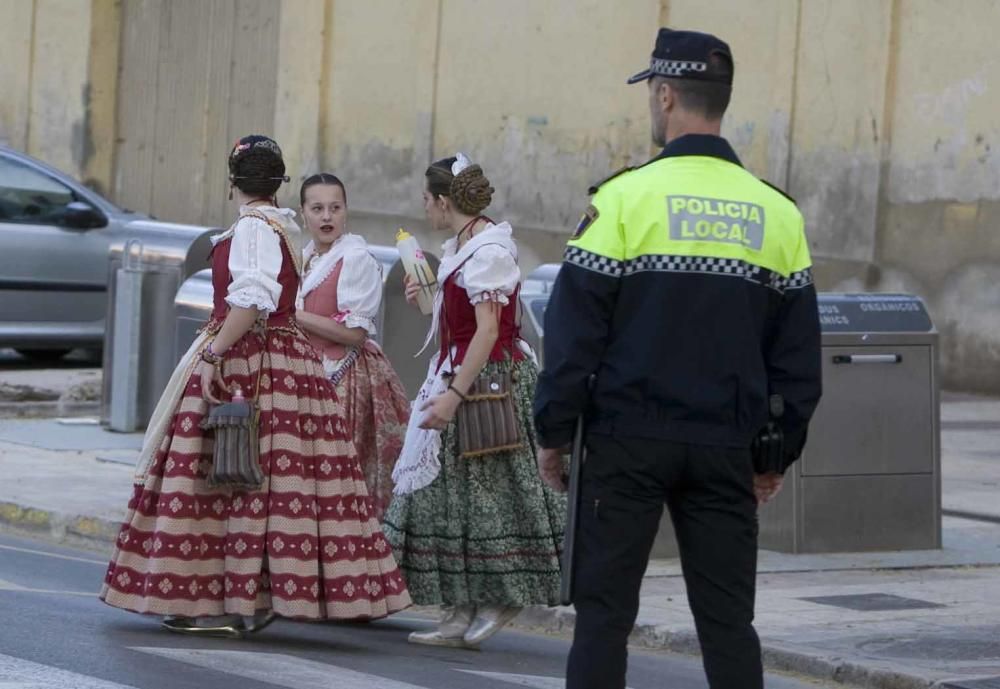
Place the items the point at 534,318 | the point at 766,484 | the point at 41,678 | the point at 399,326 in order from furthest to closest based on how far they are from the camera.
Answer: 1. the point at 399,326
2. the point at 534,318
3. the point at 41,678
4. the point at 766,484

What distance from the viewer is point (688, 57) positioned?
4941 mm

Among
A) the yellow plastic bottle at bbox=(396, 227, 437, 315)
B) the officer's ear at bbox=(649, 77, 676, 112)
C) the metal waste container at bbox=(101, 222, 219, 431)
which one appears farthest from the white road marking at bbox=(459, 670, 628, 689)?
the metal waste container at bbox=(101, 222, 219, 431)

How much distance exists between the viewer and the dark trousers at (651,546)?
4.87m

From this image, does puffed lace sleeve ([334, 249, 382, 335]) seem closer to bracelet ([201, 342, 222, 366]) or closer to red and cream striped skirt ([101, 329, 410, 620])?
red and cream striped skirt ([101, 329, 410, 620])

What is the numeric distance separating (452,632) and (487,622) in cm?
13

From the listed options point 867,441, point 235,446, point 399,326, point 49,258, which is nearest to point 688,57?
point 235,446

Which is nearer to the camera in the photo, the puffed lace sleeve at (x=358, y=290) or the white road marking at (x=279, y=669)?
the white road marking at (x=279, y=669)

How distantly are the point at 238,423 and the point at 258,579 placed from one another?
1.75ft

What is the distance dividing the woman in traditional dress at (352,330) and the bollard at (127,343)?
4.66 metres

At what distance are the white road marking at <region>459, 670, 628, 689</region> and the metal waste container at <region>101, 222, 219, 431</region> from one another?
5948 mm

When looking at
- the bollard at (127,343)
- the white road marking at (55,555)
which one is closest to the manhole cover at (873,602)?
the white road marking at (55,555)

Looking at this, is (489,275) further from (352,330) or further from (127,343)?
(127,343)

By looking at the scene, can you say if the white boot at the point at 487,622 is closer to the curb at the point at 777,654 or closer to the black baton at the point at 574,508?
the curb at the point at 777,654

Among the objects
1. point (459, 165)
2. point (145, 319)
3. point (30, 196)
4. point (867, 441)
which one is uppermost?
point (30, 196)
